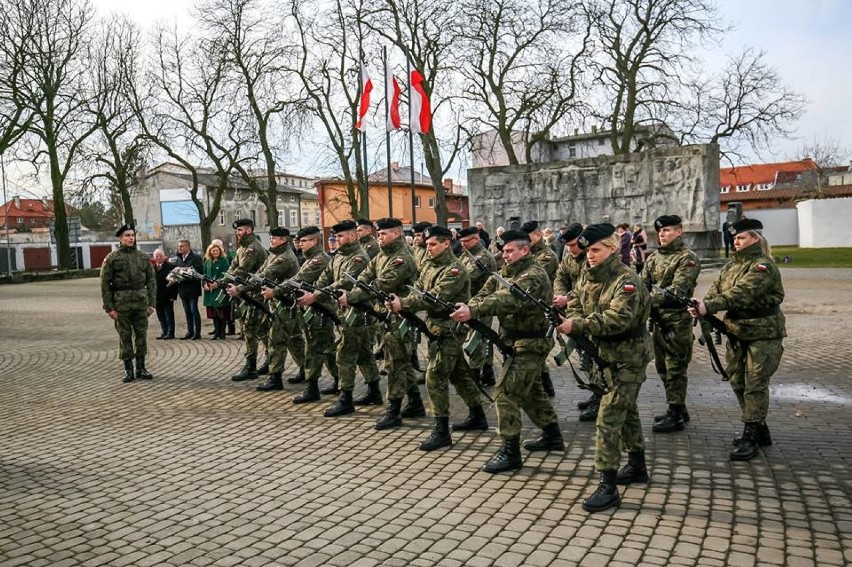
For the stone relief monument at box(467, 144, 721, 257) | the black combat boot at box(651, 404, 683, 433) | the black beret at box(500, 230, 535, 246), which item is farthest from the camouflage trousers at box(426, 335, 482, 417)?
the stone relief monument at box(467, 144, 721, 257)

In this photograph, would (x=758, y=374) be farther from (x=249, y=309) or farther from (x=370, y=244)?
(x=249, y=309)

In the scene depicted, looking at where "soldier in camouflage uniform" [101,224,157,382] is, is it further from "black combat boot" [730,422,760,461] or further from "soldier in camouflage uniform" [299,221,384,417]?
"black combat boot" [730,422,760,461]

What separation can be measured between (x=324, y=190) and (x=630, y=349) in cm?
6209

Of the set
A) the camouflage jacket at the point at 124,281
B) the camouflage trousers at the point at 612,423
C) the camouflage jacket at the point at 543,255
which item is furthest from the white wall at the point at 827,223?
the camouflage trousers at the point at 612,423

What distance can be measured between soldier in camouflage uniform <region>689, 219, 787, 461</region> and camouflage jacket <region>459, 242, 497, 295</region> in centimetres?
292

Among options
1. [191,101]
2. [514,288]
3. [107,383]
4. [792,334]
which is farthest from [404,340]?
[191,101]

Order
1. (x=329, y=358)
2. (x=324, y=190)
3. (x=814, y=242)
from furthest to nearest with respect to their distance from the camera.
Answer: (x=324, y=190)
(x=814, y=242)
(x=329, y=358)

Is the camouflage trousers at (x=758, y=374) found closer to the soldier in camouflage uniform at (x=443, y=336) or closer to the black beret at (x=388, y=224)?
the soldier in camouflage uniform at (x=443, y=336)

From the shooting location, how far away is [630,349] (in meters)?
5.43

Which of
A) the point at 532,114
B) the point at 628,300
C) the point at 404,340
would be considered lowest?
the point at 404,340

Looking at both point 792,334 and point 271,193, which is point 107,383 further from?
point 271,193

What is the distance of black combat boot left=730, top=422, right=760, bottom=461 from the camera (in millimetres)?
6125

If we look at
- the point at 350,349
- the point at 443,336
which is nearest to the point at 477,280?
the point at 350,349

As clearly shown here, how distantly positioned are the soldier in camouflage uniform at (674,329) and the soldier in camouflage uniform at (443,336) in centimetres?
179
